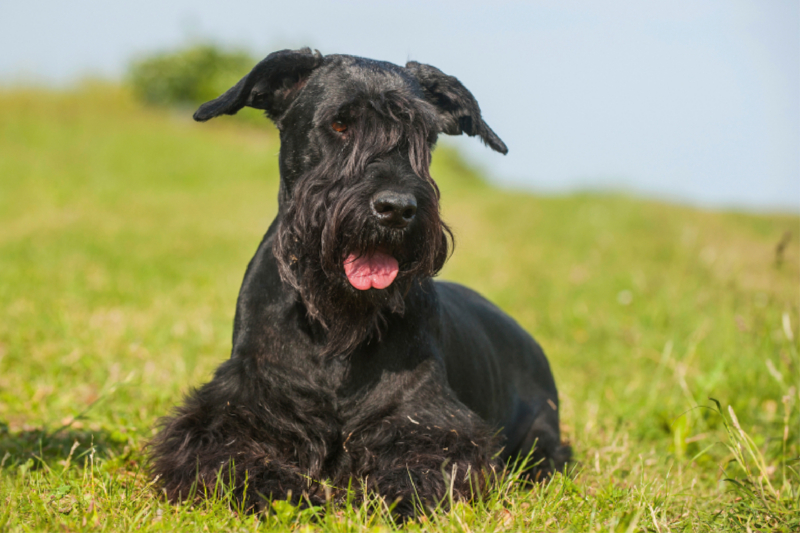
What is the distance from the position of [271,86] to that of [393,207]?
3.28 ft

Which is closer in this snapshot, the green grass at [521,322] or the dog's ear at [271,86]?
the green grass at [521,322]

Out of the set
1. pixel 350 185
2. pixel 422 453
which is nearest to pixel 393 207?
pixel 350 185

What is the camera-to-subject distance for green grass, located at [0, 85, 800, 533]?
2.57 meters

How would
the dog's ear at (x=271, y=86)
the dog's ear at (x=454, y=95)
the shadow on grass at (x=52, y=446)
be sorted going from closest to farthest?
the dog's ear at (x=271, y=86)
the shadow on grass at (x=52, y=446)
the dog's ear at (x=454, y=95)

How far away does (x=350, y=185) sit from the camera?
2.53 m

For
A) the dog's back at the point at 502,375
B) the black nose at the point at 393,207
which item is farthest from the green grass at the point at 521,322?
the black nose at the point at 393,207

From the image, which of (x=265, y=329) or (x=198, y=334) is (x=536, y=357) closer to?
(x=265, y=329)

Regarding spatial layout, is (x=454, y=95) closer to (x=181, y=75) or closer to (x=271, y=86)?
(x=271, y=86)

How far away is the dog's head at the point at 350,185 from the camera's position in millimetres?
2494

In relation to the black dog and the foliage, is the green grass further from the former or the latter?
the foliage

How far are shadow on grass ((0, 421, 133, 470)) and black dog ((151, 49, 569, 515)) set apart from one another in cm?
49

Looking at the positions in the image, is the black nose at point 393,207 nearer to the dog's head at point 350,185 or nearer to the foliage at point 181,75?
the dog's head at point 350,185

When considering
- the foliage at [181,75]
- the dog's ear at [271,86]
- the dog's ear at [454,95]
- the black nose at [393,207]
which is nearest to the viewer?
the black nose at [393,207]

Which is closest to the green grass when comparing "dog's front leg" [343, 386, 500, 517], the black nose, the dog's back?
"dog's front leg" [343, 386, 500, 517]
